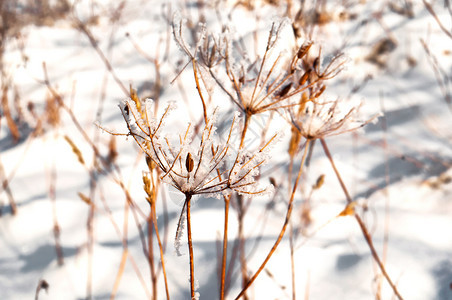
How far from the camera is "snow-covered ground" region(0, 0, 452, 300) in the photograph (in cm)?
100

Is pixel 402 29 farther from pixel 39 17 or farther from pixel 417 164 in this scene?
pixel 39 17

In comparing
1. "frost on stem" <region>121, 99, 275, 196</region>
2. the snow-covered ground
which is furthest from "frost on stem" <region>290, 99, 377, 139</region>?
"frost on stem" <region>121, 99, 275, 196</region>

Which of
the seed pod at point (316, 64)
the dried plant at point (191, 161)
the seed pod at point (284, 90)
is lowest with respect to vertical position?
the dried plant at point (191, 161)

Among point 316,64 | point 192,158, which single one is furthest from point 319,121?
point 192,158

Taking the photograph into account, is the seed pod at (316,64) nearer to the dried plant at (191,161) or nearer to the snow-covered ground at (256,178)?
the snow-covered ground at (256,178)

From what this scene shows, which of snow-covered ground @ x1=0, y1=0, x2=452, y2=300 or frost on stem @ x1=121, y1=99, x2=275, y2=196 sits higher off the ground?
snow-covered ground @ x1=0, y1=0, x2=452, y2=300

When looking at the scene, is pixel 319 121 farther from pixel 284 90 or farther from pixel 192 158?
pixel 192 158

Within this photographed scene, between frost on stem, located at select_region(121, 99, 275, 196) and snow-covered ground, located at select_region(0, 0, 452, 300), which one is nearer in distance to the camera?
frost on stem, located at select_region(121, 99, 275, 196)

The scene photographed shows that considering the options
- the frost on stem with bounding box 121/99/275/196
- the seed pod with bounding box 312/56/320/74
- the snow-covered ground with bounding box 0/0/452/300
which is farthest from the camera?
the snow-covered ground with bounding box 0/0/452/300

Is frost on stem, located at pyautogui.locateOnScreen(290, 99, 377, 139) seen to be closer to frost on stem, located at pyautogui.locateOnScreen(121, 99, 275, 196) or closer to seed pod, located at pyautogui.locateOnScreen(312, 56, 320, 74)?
seed pod, located at pyautogui.locateOnScreen(312, 56, 320, 74)

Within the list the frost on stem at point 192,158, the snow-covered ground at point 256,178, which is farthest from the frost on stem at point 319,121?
the frost on stem at point 192,158

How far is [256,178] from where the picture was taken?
89 centimetres

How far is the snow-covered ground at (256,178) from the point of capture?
1.00m

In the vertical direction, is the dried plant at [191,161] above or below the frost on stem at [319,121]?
below
